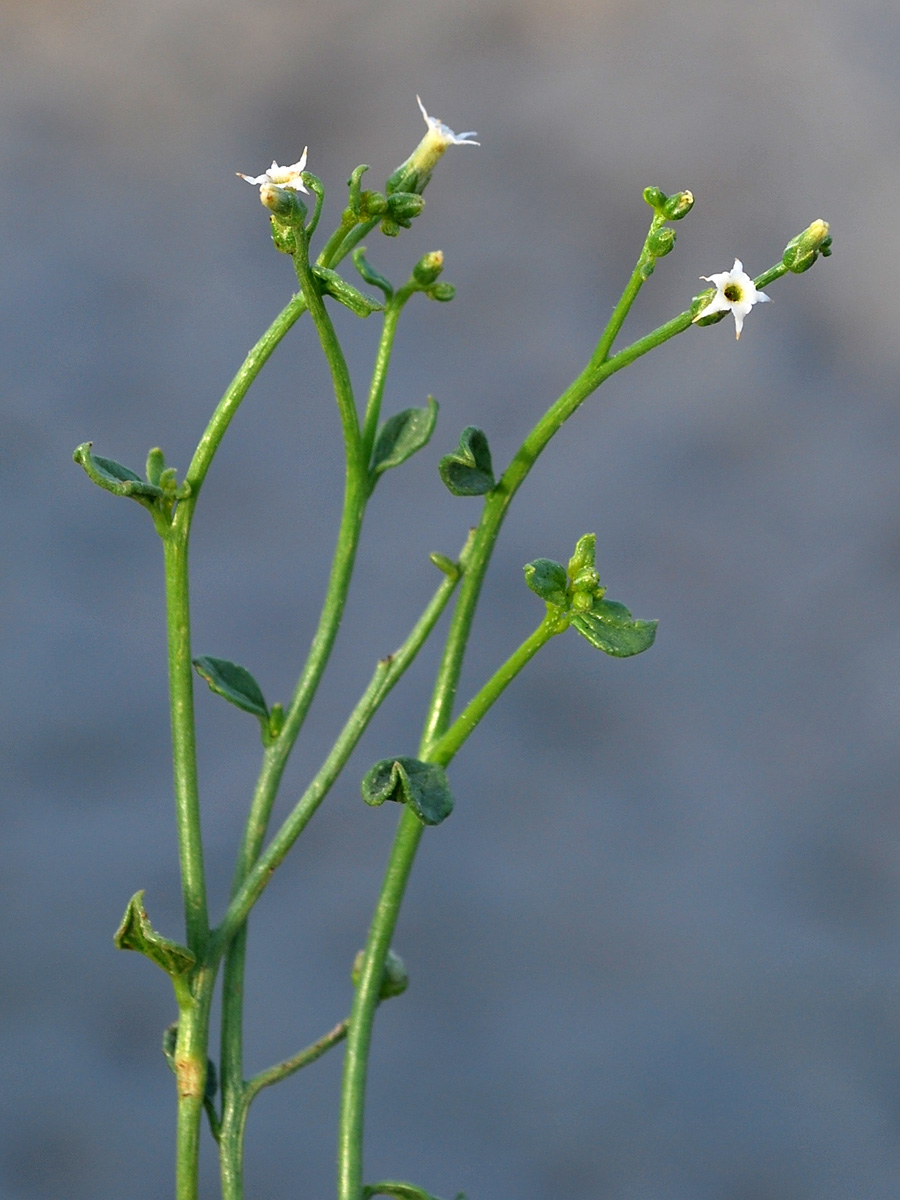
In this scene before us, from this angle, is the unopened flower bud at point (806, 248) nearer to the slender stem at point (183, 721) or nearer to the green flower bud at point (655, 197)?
the green flower bud at point (655, 197)

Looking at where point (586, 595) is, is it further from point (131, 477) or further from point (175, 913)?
point (175, 913)

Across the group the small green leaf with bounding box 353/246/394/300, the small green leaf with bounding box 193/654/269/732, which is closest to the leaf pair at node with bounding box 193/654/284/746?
the small green leaf with bounding box 193/654/269/732

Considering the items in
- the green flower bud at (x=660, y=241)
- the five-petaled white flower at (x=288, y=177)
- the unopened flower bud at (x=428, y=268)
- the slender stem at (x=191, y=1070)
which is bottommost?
the slender stem at (x=191, y=1070)

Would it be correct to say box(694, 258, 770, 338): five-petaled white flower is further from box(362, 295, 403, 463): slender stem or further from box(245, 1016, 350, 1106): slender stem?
box(245, 1016, 350, 1106): slender stem

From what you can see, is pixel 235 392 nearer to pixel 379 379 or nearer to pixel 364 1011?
pixel 379 379

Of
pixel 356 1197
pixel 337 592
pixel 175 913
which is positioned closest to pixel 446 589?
pixel 337 592

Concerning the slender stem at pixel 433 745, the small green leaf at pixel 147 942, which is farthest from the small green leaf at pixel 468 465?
the small green leaf at pixel 147 942
